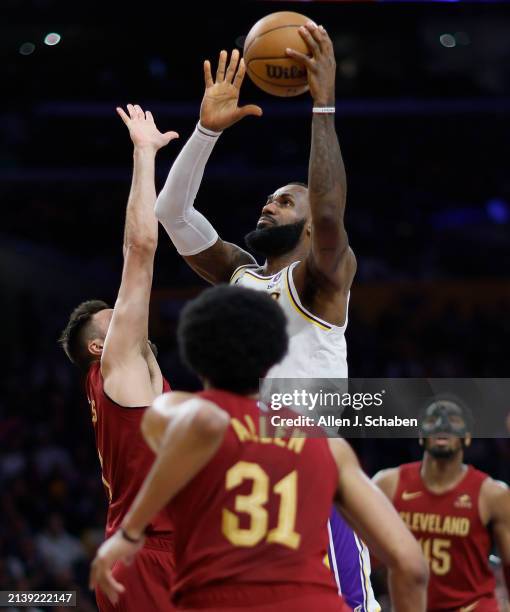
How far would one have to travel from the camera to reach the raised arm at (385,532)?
279 centimetres

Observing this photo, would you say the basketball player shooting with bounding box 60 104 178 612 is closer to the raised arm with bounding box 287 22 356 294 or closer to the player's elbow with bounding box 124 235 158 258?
the player's elbow with bounding box 124 235 158 258

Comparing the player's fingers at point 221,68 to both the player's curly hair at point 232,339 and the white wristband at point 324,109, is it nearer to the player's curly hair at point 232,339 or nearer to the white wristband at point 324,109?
the white wristband at point 324,109

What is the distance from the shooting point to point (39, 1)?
11.4 meters

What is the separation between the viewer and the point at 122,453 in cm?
425

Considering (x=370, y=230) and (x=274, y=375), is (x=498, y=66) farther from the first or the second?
(x=274, y=375)

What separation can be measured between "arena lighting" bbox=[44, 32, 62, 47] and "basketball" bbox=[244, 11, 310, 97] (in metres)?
10.7

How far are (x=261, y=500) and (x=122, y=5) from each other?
9.11 m

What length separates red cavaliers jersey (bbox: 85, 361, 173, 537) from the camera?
13.8 ft

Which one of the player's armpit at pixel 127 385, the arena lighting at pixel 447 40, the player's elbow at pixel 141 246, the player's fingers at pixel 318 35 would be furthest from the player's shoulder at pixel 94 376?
the arena lighting at pixel 447 40

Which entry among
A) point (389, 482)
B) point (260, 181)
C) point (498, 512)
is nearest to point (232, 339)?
point (498, 512)

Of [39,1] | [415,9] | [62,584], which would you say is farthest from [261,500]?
[39,1]

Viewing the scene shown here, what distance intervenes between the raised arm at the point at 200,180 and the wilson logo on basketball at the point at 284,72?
7.8 inches

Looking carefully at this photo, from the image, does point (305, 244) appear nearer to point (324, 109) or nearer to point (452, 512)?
point (324, 109)

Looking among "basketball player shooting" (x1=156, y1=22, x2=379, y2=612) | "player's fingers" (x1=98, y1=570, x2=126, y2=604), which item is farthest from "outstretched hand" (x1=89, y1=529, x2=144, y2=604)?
"basketball player shooting" (x1=156, y1=22, x2=379, y2=612)
